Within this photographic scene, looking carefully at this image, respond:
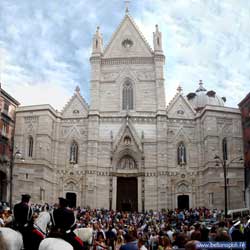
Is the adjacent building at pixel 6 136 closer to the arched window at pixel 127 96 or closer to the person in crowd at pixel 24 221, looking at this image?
the arched window at pixel 127 96

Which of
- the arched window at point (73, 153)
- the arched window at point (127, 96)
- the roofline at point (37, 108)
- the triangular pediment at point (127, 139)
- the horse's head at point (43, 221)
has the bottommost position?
the horse's head at point (43, 221)

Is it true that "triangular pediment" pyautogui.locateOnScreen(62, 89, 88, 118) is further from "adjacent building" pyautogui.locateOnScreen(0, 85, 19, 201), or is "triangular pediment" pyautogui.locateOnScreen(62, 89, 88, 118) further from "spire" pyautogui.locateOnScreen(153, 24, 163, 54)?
"spire" pyautogui.locateOnScreen(153, 24, 163, 54)

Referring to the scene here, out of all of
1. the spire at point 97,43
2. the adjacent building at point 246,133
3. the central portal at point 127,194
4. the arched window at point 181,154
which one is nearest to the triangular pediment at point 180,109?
the arched window at point 181,154

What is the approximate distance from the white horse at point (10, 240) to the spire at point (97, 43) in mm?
43332

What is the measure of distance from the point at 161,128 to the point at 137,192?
25.4 ft

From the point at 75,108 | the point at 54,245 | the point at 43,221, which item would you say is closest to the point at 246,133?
the point at 75,108

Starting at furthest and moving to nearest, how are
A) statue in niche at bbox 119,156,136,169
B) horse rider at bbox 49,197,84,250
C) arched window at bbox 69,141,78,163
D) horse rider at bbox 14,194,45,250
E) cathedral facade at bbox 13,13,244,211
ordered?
1. statue in niche at bbox 119,156,136,169
2. arched window at bbox 69,141,78,163
3. cathedral facade at bbox 13,13,244,211
4. horse rider at bbox 14,194,45,250
5. horse rider at bbox 49,197,84,250

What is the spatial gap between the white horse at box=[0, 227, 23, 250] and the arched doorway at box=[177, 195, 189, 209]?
38604mm

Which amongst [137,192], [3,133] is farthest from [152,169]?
[3,133]

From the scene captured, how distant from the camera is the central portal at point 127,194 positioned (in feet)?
144

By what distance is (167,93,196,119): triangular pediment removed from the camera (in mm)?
46481

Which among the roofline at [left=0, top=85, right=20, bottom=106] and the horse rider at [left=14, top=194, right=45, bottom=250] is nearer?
the horse rider at [left=14, top=194, right=45, bottom=250]

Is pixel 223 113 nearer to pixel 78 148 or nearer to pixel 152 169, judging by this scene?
pixel 152 169

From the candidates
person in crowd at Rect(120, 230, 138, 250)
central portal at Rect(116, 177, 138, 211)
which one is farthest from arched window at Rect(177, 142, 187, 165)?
person in crowd at Rect(120, 230, 138, 250)
